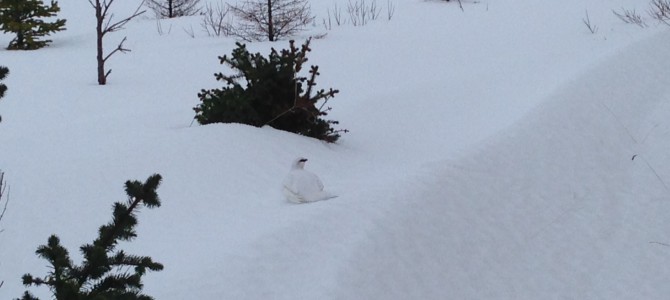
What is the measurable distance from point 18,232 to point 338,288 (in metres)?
2.22

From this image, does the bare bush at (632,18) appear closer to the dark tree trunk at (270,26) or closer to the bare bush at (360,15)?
the bare bush at (360,15)

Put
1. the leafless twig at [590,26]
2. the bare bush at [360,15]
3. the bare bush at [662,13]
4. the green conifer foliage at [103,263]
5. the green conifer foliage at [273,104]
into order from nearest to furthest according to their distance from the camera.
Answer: the green conifer foliage at [103,263] < the green conifer foliage at [273,104] < the bare bush at [662,13] < the leafless twig at [590,26] < the bare bush at [360,15]

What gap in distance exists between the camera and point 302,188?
14.3ft

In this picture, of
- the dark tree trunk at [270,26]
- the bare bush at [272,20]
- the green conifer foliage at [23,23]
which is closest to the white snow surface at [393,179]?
the dark tree trunk at [270,26]

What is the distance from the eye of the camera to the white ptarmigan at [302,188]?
4.35 m

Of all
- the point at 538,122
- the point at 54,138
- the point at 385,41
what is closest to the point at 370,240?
the point at 538,122

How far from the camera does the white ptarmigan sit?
4.35 metres

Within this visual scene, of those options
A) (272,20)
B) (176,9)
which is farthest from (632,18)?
(176,9)

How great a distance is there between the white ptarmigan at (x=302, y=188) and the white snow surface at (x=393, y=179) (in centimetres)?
11

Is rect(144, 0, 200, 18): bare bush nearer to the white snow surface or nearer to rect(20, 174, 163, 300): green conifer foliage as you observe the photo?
the white snow surface

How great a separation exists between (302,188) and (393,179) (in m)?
0.76

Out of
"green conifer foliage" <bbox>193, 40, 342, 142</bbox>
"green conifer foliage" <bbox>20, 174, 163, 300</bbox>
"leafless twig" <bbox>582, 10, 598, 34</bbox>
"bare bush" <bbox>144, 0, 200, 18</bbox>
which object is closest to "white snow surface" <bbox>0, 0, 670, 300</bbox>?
"green conifer foliage" <bbox>193, 40, 342, 142</bbox>

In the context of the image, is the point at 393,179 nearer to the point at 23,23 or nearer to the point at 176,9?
the point at 23,23

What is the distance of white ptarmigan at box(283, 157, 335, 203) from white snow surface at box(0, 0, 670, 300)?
0.11 m
